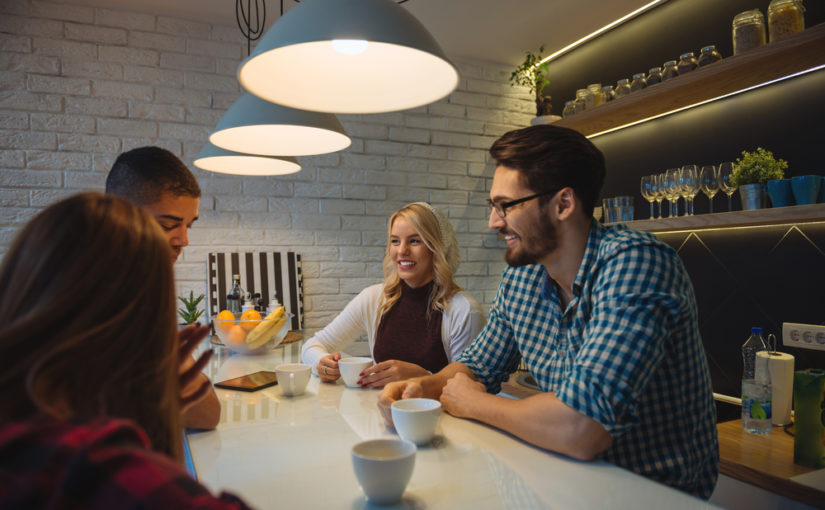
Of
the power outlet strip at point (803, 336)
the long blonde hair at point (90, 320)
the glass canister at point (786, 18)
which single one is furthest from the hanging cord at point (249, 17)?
the power outlet strip at point (803, 336)

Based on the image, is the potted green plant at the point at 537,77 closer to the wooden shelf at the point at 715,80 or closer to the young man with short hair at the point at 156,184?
the wooden shelf at the point at 715,80

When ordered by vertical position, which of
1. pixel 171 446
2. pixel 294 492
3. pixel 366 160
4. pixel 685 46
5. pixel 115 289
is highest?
pixel 685 46

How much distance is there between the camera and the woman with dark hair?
35 centimetres

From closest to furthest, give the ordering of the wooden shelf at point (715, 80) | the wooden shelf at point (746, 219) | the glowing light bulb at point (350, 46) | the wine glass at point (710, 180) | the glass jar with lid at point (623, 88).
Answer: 1. the glowing light bulb at point (350, 46)
2. the wooden shelf at point (746, 219)
3. the wooden shelf at point (715, 80)
4. the wine glass at point (710, 180)
5. the glass jar with lid at point (623, 88)

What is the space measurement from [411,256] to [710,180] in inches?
51.9

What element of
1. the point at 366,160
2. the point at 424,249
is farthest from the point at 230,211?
the point at 424,249

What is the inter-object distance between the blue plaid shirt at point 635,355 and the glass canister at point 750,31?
1.40m

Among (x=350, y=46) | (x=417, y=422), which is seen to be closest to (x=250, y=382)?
(x=417, y=422)

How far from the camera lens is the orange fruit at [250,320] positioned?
1920mm

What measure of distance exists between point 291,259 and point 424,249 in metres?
1.35

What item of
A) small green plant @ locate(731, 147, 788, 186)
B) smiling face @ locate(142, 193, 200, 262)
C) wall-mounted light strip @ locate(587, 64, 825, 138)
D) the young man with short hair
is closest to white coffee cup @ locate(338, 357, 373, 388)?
the young man with short hair

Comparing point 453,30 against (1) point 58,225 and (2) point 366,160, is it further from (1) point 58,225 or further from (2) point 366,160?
(1) point 58,225

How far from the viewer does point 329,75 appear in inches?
45.9

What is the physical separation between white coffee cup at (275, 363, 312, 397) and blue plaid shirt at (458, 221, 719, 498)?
1.88 feet
